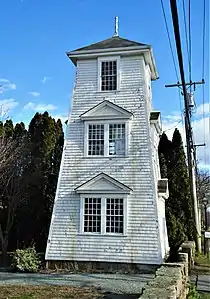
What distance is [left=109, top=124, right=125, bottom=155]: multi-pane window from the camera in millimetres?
15141

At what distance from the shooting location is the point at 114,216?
1448 cm

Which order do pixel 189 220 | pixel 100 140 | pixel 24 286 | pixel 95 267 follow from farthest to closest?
pixel 189 220, pixel 100 140, pixel 95 267, pixel 24 286

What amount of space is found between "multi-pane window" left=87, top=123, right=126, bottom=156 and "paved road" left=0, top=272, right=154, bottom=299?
462 centimetres

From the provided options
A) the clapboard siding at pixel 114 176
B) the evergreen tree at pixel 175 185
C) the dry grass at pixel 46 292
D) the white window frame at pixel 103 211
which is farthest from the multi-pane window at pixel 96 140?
the dry grass at pixel 46 292

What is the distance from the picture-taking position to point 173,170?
20.8 meters

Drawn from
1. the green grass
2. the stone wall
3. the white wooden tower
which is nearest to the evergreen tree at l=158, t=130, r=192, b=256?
the white wooden tower

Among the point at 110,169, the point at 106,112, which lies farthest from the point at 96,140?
the point at 110,169

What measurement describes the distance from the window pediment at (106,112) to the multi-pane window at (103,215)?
10.4ft

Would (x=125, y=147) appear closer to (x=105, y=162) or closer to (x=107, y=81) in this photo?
(x=105, y=162)

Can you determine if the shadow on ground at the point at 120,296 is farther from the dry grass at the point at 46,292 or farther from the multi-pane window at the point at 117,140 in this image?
the multi-pane window at the point at 117,140

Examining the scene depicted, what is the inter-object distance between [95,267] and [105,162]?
392 cm

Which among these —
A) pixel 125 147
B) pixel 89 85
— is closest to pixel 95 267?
pixel 125 147

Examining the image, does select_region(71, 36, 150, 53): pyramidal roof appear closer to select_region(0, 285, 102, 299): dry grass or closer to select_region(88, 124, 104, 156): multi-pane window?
select_region(88, 124, 104, 156): multi-pane window

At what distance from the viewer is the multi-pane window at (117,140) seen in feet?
49.7
